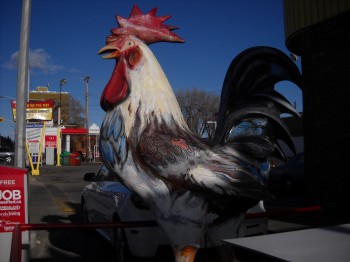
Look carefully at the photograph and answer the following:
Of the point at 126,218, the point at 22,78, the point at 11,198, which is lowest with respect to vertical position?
the point at 126,218

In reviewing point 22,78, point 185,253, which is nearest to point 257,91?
point 185,253

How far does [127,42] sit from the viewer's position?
9.48ft

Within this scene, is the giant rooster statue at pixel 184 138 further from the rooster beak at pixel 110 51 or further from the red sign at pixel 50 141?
the red sign at pixel 50 141

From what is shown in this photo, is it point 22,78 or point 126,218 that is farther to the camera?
point 126,218

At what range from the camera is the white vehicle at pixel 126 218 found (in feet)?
15.8

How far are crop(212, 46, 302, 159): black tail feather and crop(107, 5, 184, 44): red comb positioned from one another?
21.6 inches

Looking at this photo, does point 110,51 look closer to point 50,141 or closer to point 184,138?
point 184,138

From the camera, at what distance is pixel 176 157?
2602 millimetres

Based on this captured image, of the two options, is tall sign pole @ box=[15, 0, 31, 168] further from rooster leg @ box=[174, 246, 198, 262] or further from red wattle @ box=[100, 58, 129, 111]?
rooster leg @ box=[174, 246, 198, 262]

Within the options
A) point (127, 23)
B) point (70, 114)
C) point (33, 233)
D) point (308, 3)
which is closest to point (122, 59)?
point (127, 23)

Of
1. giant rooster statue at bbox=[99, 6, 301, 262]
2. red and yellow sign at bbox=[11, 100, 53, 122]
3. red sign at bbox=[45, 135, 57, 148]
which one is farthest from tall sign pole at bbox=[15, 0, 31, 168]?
red sign at bbox=[45, 135, 57, 148]

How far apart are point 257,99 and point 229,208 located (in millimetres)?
890

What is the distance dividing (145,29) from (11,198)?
2227 millimetres

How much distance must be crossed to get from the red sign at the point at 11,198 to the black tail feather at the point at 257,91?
2.15 m
